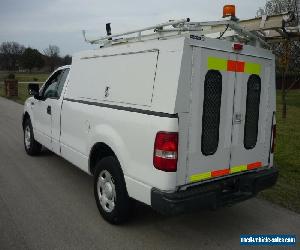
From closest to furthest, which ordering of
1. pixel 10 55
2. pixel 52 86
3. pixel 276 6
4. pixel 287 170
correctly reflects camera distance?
pixel 52 86
pixel 287 170
pixel 276 6
pixel 10 55

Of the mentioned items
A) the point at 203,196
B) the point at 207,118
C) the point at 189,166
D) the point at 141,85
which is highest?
the point at 141,85

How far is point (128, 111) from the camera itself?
4.11 meters

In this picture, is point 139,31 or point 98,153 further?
point 98,153

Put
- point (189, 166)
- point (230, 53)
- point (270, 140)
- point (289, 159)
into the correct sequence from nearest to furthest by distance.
→ point (189, 166)
point (230, 53)
point (270, 140)
point (289, 159)

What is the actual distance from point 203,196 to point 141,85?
136 cm

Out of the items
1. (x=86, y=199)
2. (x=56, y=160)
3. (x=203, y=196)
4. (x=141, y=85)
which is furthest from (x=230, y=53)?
(x=56, y=160)

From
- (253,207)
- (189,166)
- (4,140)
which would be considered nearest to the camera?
(189,166)

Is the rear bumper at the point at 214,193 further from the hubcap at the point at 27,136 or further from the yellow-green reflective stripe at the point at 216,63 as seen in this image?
the hubcap at the point at 27,136

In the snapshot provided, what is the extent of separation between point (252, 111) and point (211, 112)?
77 cm

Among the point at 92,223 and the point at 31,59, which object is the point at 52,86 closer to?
the point at 92,223

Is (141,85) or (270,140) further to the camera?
(270,140)

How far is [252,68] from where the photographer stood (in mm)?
4363

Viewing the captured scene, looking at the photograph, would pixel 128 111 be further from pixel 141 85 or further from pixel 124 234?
pixel 124 234

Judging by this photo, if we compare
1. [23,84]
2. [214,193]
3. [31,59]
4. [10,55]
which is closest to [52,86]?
[214,193]
